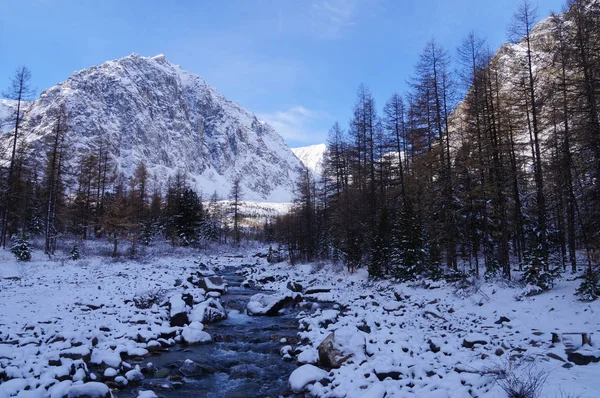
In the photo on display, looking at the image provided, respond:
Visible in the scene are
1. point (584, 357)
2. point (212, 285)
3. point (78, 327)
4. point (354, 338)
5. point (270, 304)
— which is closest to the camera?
point (584, 357)

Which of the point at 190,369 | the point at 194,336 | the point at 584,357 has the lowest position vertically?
the point at 190,369

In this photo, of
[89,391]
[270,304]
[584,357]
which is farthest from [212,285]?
[584,357]

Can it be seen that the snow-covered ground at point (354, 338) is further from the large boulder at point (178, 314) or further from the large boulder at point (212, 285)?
the large boulder at point (212, 285)

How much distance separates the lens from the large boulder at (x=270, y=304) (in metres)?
15.6

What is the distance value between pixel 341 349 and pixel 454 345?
3057mm

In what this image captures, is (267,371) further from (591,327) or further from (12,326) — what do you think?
(591,327)

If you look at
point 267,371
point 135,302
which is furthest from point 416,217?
point 135,302

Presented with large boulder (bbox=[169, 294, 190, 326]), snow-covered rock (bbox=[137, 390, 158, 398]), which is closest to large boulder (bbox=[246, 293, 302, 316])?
large boulder (bbox=[169, 294, 190, 326])

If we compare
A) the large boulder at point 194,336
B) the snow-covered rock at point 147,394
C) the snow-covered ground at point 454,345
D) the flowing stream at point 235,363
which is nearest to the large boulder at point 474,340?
the snow-covered ground at point 454,345

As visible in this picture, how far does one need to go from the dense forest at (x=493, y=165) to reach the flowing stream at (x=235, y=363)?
9754 mm

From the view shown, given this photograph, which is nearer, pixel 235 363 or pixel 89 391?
pixel 89 391

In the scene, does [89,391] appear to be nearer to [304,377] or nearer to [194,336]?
[304,377]

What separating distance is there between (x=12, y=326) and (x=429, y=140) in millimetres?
21218

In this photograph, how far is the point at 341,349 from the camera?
8.68 metres
